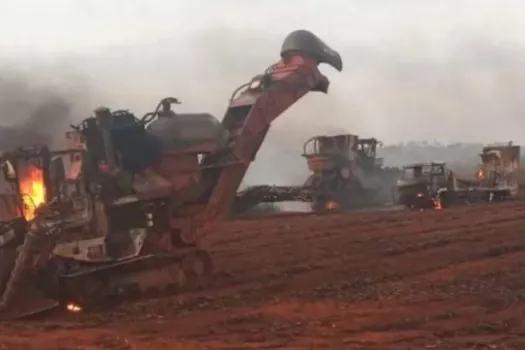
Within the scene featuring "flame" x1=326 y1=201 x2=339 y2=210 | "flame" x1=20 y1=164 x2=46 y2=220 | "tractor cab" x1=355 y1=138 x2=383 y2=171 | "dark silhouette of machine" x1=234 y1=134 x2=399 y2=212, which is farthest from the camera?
"tractor cab" x1=355 y1=138 x2=383 y2=171

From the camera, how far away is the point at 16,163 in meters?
12.1

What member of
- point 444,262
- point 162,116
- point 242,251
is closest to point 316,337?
point 162,116

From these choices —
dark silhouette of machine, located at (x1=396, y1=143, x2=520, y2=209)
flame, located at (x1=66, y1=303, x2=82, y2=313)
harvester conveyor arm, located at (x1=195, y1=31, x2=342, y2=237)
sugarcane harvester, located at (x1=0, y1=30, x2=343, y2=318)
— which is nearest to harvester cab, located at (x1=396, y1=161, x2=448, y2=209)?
dark silhouette of machine, located at (x1=396, y1=143, x2=520, y2=209)

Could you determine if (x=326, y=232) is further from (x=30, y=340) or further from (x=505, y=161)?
(x=505, y=161)

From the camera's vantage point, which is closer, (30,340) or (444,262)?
(30,340)

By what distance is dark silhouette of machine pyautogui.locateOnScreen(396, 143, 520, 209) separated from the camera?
104 ft

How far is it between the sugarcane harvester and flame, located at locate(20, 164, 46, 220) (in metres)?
0.11

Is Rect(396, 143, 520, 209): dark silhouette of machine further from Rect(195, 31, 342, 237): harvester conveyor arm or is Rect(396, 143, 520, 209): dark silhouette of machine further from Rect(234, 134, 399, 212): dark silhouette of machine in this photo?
Rect(195, 31, 342, 237): harvester conveyor arm

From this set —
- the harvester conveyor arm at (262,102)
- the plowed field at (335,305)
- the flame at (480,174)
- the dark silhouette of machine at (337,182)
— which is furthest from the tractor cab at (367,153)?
the harvester conveyor arm at (262,102)

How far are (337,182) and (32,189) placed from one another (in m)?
Result: 22.6

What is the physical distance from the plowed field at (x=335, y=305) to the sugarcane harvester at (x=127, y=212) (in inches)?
18.6

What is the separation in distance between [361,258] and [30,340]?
25.9ft

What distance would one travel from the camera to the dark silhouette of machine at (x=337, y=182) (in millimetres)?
32938

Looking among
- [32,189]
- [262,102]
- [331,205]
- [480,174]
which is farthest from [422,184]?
[32,189]
